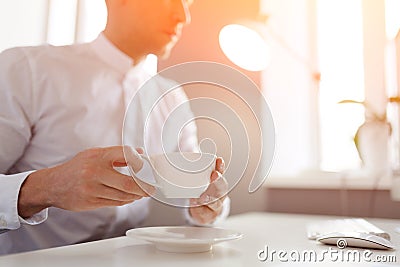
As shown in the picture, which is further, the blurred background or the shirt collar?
the blurred background

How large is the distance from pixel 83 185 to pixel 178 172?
17cm

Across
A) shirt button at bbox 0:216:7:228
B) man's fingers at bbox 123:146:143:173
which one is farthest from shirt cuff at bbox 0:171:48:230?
man's fingers at bbox 123:146:143:173

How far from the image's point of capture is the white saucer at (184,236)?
1.92 ft

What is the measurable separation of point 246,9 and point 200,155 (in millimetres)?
1173

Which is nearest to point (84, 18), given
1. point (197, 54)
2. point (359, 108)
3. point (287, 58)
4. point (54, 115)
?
point (54, 115)

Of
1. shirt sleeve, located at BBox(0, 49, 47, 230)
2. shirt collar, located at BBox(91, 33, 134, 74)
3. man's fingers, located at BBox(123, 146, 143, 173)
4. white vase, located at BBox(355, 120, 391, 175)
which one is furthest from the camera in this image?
white vase, located at BBox(355, 120, 391, 175)

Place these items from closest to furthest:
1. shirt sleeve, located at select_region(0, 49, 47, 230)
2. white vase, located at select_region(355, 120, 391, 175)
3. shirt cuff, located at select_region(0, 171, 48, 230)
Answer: shirt cuff, located at select_region(0, 171, 48, 230), shirt sleeve, located at select_region(0, 49, 47, 230), white vase, located at select_region(355, 120, 391, 175)

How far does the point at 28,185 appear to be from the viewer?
692mm

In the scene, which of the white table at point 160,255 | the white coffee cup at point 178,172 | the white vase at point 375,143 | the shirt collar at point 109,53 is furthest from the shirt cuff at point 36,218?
the white vase at point 375,143

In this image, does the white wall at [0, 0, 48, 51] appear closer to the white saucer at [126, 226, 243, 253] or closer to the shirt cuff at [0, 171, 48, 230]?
the shirt cuff at [0, 171, 48, 230]

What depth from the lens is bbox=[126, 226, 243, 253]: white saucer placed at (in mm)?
586

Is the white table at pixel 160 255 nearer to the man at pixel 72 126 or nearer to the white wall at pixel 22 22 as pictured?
the man at pixel 72 126

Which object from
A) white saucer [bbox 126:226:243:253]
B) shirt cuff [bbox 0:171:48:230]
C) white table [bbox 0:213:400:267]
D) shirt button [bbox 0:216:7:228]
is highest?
shirt cuff [bbox 0:171:48:230]

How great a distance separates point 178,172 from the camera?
1.84 feet
